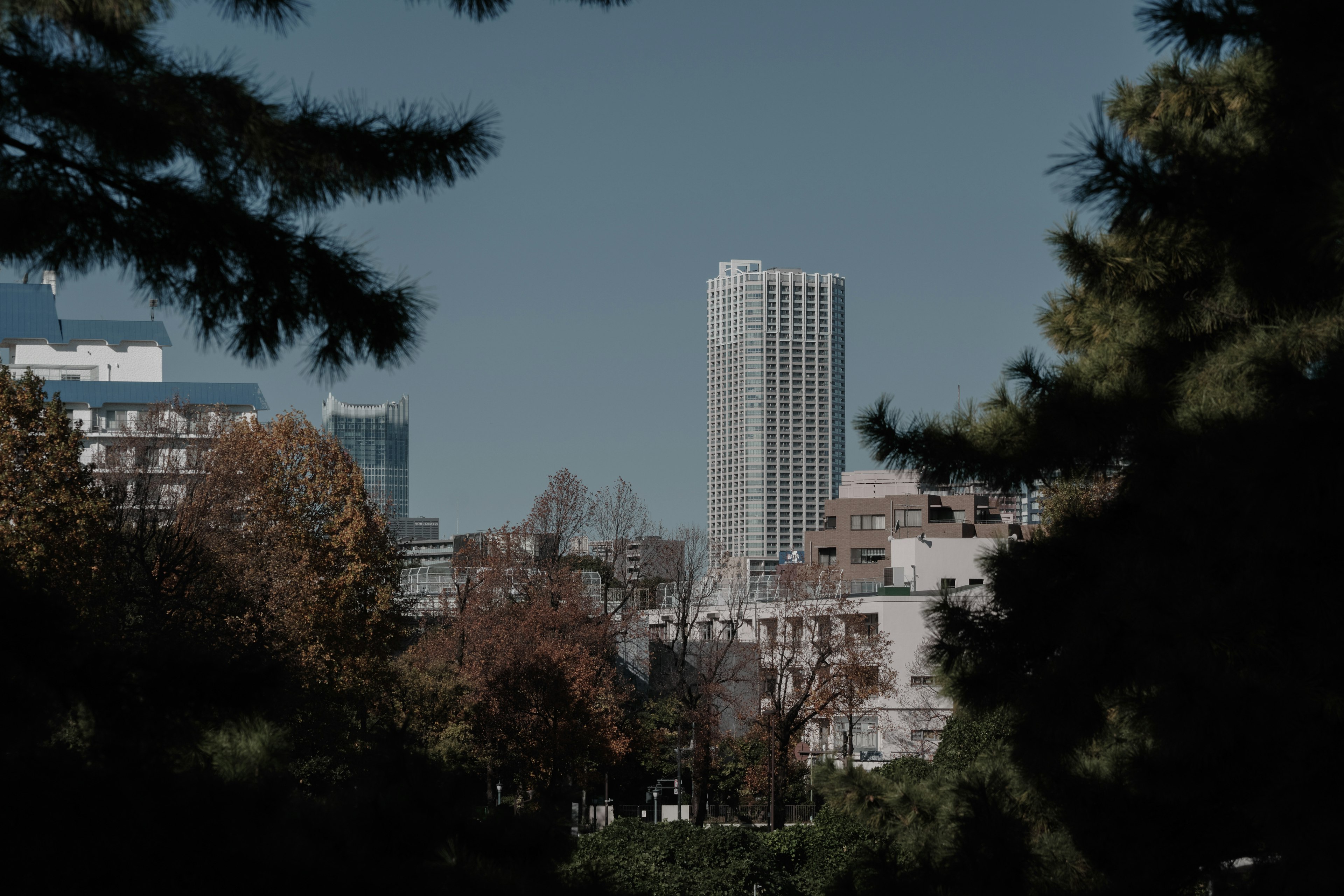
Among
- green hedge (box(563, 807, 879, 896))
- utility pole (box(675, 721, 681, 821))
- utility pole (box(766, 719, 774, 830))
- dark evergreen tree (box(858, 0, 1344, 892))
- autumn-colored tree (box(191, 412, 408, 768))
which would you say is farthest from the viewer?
utility pole (box(675, 721, 681, 821))

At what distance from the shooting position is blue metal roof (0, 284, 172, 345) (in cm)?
6494

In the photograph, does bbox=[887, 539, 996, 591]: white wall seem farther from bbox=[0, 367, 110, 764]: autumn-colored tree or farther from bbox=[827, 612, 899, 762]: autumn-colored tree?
bbox=[0, 367, 110, 764]: autumn-colored tree

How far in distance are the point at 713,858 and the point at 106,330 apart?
6055cm

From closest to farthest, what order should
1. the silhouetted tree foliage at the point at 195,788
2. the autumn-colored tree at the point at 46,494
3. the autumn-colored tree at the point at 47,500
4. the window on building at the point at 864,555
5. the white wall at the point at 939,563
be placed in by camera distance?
1. the silhouetted tree foliage at the point at 195,788
2. the autumn-colored tree at the point at 47,500
3. the autumn-colored tree at the point at 46,494
4. the white wall at the point at 939,563
5. the window on building at the point at 864,555

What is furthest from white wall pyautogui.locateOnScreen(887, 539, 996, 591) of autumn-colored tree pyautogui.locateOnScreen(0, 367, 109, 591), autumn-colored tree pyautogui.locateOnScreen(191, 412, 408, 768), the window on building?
autumn-colored tree pyautogui.locateOnScreen(0, 367, 109, 591)

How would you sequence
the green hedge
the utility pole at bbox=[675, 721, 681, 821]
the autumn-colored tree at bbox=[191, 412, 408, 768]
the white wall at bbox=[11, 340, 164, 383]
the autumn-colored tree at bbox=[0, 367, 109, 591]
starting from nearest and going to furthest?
the autumn-colored tree at bbox=[0, 367, 109, 591], the green hedge, the autumn-colored tree at bbox=[191, 412, 408, 768], the utility pole at bbox=[675, 721, 681, 821], the white wall at bbox=[11, 340, 164, 383]

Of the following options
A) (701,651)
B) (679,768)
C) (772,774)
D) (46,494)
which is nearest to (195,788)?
(46,494)

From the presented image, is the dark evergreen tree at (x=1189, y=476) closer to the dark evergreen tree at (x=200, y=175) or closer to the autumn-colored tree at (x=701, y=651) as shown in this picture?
the dark evergreen tree at (x=200, y=175)

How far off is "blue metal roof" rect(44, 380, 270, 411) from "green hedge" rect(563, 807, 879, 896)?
4867 cm

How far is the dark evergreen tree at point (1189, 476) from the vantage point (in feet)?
15.9

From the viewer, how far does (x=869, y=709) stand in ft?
115

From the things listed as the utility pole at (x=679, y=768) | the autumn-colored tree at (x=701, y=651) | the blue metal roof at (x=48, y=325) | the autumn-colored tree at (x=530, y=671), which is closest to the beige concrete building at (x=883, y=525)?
the autumn-colored tree at (x=701, y=651)

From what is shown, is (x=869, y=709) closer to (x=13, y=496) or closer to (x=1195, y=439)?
(x=13, y=496)

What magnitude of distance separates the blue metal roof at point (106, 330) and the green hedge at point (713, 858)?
57.3 m
